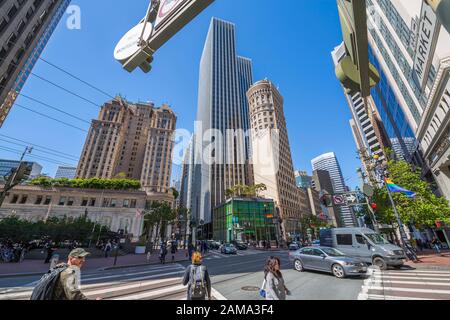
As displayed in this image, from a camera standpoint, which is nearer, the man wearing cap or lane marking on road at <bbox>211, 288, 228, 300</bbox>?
the man wearing cap

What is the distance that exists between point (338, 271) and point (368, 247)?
5.01 m

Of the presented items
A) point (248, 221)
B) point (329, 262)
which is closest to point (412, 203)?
point (329, 262)

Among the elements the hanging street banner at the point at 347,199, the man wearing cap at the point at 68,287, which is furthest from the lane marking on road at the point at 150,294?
the hanging street banner at the point at 347,199

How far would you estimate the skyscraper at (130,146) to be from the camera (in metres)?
84.4

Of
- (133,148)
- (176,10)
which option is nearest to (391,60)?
(176,10)

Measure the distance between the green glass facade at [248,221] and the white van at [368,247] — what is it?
123ft

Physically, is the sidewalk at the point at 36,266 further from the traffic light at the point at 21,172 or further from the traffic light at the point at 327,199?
the traffic light at the point at 327,199

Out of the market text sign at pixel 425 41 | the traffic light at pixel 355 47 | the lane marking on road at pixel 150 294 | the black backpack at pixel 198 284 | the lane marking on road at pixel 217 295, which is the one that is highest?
the market text sign at pixel 425 41

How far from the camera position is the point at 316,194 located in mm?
114125

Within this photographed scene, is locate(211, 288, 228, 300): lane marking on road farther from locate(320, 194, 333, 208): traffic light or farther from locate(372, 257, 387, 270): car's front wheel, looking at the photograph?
locate(320, 194, 333, 208): traffic light

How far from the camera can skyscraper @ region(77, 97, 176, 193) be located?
3324 inches

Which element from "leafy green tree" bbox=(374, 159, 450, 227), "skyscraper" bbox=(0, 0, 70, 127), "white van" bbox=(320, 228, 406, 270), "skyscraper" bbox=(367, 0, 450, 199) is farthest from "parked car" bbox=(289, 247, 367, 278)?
"skyscraper" bbox=(0, 0, 70, 127)
